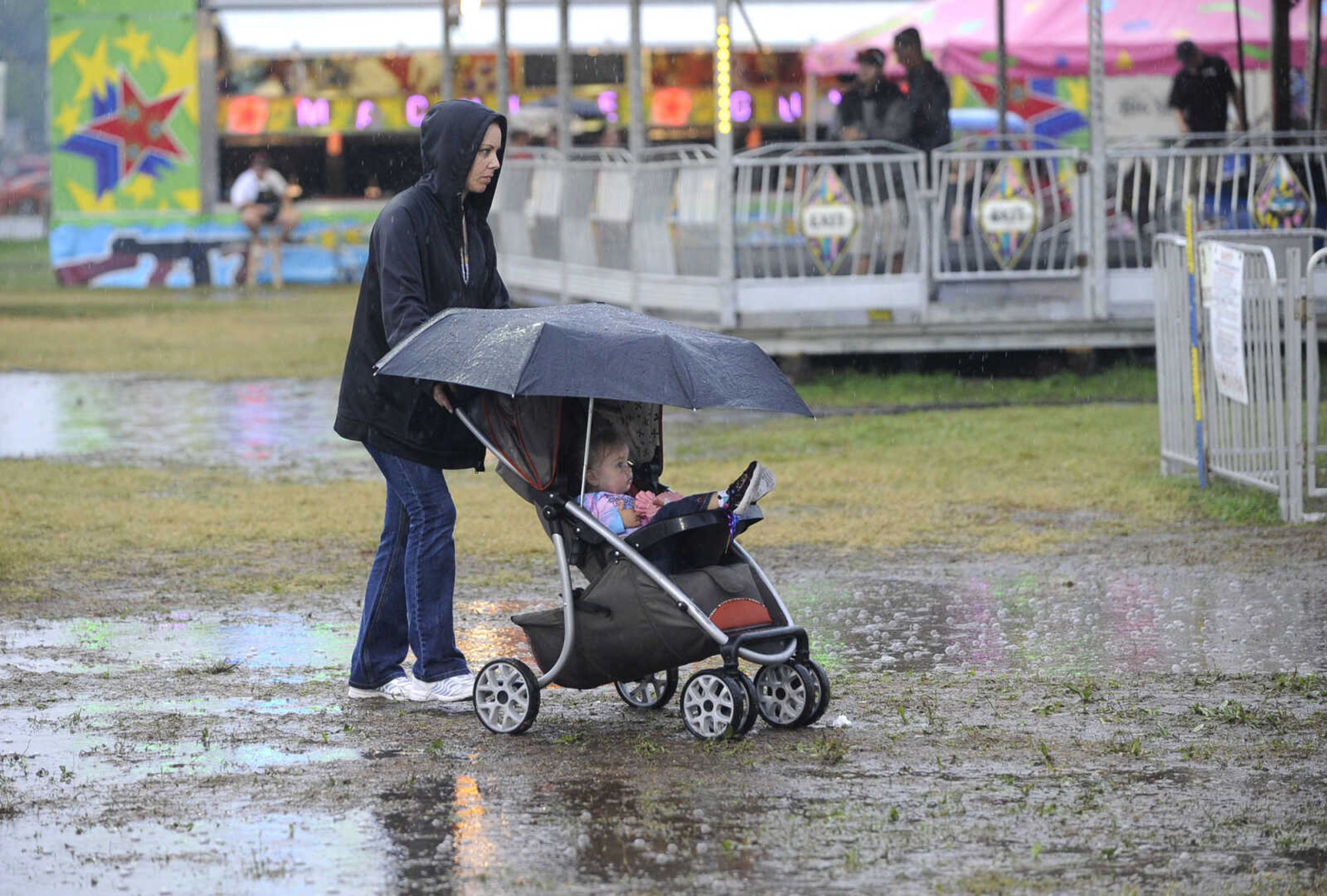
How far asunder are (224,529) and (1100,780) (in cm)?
586

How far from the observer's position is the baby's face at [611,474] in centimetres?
635

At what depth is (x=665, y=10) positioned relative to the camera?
3158cm

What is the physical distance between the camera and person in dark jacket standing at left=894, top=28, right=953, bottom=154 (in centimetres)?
1633

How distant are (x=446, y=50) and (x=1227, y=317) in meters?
15.0

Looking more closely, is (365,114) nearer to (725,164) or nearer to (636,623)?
(725,164)

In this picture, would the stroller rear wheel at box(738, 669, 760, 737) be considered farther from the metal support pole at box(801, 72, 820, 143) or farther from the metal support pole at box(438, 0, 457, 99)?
the metal support pole at box(801, 72, 820, 143)

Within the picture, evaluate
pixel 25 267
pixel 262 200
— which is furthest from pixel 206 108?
pixel 25 267

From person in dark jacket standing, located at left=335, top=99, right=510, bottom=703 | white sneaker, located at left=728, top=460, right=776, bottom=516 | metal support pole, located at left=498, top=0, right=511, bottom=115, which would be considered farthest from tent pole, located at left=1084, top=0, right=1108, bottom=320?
white sneaker, located at left=728, top=460, right=776, bottom=516

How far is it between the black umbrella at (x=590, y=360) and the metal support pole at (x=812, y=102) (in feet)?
66.7

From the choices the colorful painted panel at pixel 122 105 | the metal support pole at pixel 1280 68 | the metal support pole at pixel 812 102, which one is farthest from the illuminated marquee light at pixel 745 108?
the metal support pole at pixel 1280 68

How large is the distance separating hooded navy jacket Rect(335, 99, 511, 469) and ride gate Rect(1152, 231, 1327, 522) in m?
4.56

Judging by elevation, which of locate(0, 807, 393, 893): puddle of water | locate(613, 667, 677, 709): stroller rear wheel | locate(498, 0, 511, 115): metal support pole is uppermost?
locate(498, 0, 511, 115): metal support pole

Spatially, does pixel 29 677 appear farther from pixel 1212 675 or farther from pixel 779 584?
pixel 1212 675

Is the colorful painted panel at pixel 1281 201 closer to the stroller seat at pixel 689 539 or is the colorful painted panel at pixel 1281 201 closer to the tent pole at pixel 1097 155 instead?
the tent pole at pixel 1097 155
